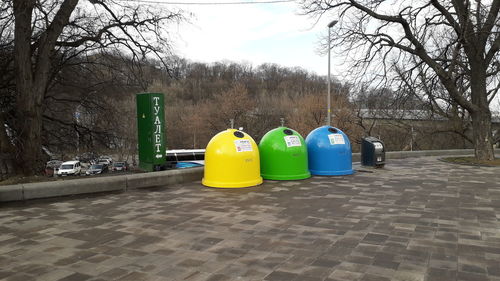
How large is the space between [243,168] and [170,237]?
384 centimetres

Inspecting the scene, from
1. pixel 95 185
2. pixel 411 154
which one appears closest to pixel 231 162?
pixel 95 185

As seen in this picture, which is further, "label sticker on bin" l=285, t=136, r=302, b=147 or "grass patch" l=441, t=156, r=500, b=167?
"grass patch" l=441, t=156, r=500, b=167

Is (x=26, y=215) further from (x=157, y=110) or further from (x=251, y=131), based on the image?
(x=251, y=131)

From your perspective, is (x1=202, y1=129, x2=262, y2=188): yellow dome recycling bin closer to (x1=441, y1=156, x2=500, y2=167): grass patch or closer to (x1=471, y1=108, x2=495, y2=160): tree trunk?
(x1=441, y1=156, x2=500, y2=167): grass patch

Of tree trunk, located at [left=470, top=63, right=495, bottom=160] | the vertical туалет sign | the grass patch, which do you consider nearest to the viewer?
the vertical туалет sign

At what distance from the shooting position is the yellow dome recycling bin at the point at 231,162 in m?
8.32

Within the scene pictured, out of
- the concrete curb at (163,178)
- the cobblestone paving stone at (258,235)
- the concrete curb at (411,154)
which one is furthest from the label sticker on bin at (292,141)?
the concrete curb at (411,154)

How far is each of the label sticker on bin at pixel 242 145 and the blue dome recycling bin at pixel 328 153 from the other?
2.31 meters

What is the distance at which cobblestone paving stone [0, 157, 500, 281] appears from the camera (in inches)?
143

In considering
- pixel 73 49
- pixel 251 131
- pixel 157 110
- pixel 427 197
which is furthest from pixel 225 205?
pixel 251 131

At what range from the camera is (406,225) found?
523 cm

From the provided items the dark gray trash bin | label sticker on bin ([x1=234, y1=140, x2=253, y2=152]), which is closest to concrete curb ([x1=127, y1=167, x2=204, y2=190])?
label sticker on bin ([x1=234, y1=140, x2=253, y2=152])

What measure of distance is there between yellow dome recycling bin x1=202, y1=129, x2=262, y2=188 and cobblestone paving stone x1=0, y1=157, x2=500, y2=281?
0.49 meters

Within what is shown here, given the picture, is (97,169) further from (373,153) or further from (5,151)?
(373,153)
